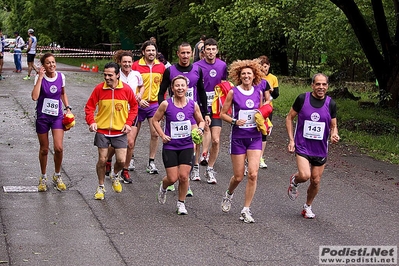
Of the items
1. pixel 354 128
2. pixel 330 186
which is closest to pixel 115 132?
pixel 330 186

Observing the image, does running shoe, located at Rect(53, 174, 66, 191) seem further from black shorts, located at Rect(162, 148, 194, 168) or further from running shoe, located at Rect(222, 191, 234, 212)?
running shoe, located at Rect(222, 191, 234, 212)

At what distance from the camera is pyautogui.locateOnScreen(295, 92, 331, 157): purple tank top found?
891cm

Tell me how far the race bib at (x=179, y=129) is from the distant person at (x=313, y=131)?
1.22m

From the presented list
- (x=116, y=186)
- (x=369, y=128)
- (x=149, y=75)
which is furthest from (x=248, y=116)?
(x=369, y=128)

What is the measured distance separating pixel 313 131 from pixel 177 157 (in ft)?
5.42

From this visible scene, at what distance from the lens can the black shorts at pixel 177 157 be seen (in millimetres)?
9008

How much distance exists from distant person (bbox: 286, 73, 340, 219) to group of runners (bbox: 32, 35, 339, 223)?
1cm

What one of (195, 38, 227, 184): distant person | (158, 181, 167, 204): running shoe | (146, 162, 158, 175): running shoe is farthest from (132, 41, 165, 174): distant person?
(158, 181, 167, 204): running shoe

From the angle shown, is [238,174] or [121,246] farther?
[238,174]

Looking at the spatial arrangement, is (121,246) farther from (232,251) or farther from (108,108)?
(108,108)

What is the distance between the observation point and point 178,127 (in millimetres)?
9047

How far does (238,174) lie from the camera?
29.1 ft

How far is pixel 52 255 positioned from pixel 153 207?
242cm

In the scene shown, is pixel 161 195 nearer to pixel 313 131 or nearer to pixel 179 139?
pixel 179 139
